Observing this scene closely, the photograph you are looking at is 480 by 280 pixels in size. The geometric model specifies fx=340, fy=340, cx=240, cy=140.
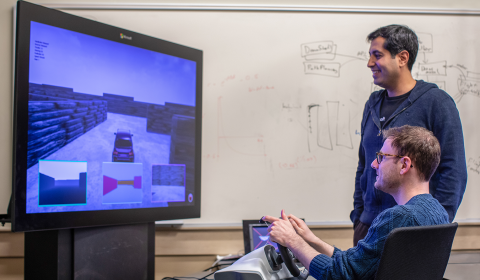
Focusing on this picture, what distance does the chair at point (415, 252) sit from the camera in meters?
0.89

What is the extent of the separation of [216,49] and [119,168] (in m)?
1.17

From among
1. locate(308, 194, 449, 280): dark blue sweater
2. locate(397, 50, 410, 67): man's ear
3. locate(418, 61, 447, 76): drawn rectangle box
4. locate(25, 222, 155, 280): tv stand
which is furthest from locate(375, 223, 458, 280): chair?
locate(418, 61, 447, 76): drawn rectangle box

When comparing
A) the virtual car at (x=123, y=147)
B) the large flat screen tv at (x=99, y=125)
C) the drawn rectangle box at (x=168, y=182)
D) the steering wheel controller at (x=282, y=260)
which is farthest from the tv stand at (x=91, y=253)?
the steering wheel controller at (x=282, y=260)

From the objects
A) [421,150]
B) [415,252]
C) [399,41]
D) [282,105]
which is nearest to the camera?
[415,252]

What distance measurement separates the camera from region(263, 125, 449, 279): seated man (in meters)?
1.02

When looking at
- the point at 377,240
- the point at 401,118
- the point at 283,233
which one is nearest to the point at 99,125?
the point at 283,233

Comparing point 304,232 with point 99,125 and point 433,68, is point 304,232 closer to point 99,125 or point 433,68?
point 99,125

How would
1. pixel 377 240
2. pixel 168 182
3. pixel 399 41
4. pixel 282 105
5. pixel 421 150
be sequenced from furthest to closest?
pixel 282 105
pixel 168 182
pixel 399 41
pixel 421 150
pixel 377 240

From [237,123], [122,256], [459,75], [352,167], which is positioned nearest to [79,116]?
[122,256]

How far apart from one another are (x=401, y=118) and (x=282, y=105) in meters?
0.94

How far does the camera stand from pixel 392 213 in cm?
103

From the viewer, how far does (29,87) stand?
1312 mm

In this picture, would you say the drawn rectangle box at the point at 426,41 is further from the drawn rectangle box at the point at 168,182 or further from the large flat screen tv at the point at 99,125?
the drawn rectangle box at the point at 168,182

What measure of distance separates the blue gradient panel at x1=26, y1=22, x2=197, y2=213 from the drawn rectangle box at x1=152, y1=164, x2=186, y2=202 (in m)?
0.01
